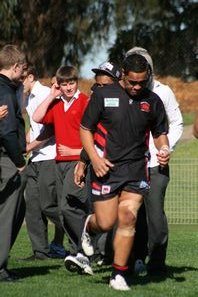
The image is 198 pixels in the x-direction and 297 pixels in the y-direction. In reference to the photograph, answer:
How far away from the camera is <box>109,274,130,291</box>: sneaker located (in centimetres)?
865

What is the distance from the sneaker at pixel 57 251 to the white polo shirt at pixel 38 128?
1026 mm

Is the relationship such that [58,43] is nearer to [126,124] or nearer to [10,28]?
[10,28]

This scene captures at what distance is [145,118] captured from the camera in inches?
347

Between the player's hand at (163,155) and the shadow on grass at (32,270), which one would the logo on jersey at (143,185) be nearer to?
the player's hand at (163,155)

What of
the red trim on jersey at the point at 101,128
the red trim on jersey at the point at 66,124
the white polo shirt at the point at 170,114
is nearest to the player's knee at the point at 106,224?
the red trim on jersey at the point at 101,128

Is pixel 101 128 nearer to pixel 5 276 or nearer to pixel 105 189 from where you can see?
pixel 105 189

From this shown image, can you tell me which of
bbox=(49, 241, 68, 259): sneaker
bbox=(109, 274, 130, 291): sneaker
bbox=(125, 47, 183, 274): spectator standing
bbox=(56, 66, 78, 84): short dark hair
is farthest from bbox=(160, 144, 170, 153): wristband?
bbox=(49, 241, 68, 259): sneaker

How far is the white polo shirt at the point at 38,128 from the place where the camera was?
11688 millimetres

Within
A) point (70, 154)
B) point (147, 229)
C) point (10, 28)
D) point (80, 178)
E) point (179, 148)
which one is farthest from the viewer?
point (10, 28)

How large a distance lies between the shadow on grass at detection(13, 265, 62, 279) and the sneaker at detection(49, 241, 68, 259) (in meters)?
1.03

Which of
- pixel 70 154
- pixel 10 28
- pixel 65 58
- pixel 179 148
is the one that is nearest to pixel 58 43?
pixel 65 58

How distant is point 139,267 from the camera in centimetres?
1001

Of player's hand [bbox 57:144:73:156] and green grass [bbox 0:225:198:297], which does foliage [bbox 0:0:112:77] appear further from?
green grass [bbox 0:225:198:297]

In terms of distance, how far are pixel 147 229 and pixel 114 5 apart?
110ft
